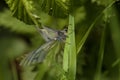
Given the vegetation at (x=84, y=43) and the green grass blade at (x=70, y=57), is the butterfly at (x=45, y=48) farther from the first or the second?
the vegetation at (x=84, y=43)

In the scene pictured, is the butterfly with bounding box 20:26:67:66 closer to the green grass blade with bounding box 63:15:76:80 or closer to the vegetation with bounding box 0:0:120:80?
the green grass blade with bounding box 63:15:76:80

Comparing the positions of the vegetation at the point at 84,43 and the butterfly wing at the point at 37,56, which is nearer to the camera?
the butterfly wing at the point at 37,56

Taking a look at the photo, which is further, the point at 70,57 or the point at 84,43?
the point at 84,43

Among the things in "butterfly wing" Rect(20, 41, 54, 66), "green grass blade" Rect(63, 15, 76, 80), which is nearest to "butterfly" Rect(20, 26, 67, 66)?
"butterfly wing" Rect(20, 41, 54, 66)

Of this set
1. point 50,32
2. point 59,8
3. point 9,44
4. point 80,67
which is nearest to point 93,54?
point 80,67

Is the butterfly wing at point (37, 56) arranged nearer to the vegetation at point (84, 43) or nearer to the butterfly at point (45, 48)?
the butterfly at point (45, 48)

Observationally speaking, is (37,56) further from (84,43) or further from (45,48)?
(84,43)

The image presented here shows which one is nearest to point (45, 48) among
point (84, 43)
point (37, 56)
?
point (37, 56)

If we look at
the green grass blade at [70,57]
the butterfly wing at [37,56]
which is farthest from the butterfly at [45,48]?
the green grass blade at [70,57]
